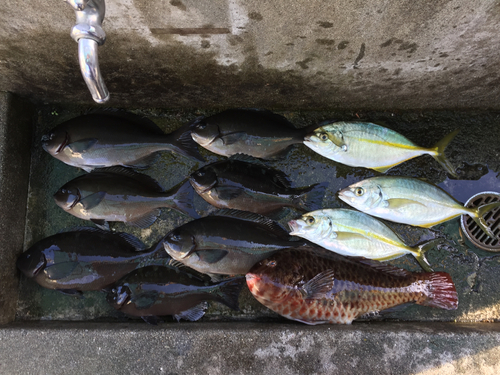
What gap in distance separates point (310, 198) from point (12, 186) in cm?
263

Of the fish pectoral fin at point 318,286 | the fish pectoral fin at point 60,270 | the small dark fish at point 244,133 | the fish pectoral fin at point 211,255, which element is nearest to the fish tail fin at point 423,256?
the fish pectoral fin at point 318,286

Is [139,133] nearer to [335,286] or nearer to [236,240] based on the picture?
[236,240]

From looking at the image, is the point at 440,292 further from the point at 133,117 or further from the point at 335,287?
the point at 133,117

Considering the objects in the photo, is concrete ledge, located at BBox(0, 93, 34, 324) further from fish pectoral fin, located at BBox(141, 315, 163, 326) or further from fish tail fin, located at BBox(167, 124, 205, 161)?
fish tail fin, located at BBox(167, 124, 205, 161)

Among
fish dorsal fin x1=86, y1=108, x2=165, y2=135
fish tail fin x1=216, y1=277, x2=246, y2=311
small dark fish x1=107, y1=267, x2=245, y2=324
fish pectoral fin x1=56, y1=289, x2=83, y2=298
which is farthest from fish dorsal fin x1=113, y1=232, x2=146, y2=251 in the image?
fish dorsal fin x1=86, y1=108, x2=165, y2=135

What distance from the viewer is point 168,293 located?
106 inches

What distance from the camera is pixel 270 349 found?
8.02ft

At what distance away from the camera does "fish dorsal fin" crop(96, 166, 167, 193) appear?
2.92 metres

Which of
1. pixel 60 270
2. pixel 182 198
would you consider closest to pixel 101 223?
pixel 60 270

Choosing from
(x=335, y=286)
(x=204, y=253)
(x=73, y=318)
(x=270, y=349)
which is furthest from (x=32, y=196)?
(x=335, y=286)

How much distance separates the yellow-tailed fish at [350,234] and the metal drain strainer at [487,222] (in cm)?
60

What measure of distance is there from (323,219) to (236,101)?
4.29 ft

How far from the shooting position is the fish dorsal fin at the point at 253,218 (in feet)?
9.29

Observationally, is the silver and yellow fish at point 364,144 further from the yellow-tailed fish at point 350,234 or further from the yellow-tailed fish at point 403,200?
the yellow-tailed fish at point 350,234
